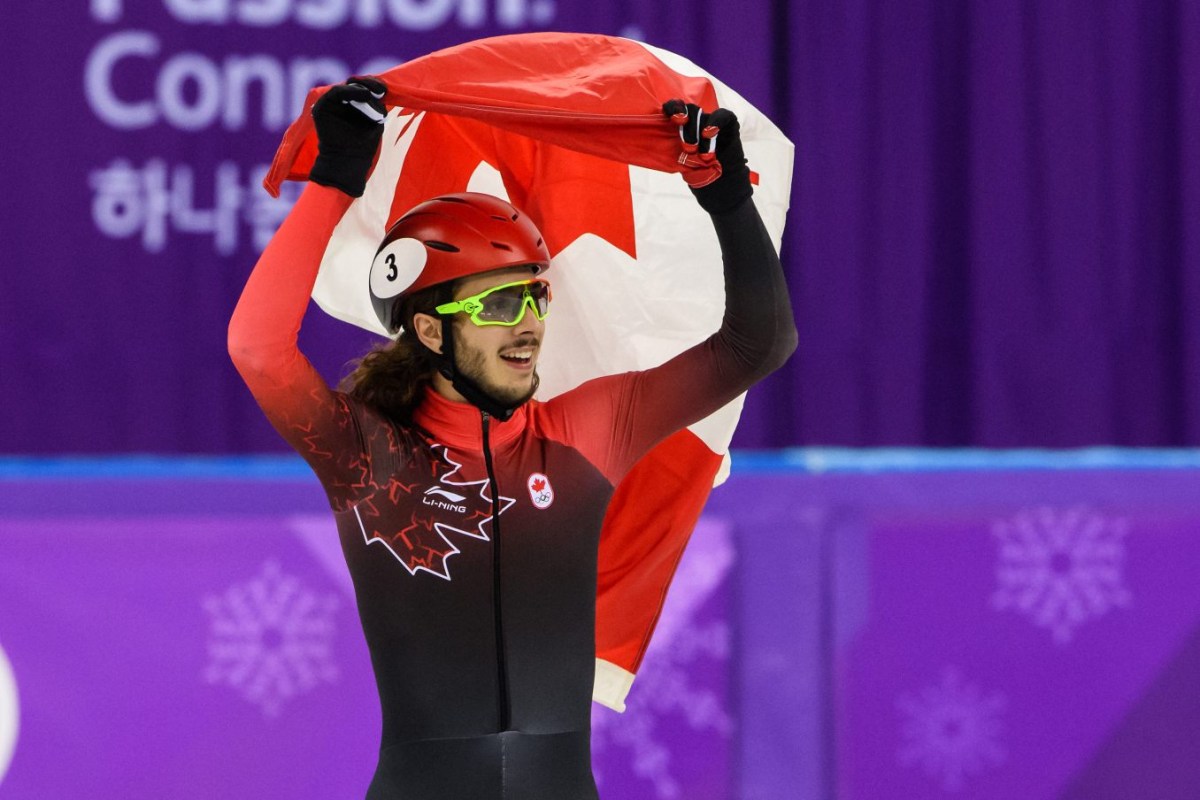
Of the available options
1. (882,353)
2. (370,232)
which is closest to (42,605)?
(370,232)

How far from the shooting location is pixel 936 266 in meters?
4.23

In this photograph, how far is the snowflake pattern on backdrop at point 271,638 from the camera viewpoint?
3400 millimetres

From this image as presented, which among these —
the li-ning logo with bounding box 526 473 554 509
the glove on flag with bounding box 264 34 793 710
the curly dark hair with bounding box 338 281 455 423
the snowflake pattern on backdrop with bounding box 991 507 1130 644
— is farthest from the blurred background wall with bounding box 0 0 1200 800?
the li-ning logo with bounding box 526 473 554 509

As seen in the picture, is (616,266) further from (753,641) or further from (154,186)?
(154,186)

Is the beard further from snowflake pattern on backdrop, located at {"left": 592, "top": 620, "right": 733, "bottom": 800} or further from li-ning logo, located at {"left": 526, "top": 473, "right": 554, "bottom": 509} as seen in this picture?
snowflake pattern on backdrop, located at {"left": 592, "top": 620, "right": 733, "bottom": 800}

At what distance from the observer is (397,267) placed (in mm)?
2385

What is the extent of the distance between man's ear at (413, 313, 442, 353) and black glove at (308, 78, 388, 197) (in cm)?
24

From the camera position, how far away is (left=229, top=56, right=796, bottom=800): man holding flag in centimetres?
233

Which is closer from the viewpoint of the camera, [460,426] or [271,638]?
[460,426]

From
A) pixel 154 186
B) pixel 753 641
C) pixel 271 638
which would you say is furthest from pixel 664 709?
pixel 154 186

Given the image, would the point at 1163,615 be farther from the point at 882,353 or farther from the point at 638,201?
the point at 638,201

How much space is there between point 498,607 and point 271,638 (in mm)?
1192

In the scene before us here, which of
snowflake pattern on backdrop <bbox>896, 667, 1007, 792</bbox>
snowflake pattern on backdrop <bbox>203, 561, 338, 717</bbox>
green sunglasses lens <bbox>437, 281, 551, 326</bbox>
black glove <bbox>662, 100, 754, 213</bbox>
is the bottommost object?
snowflake pattern on backdrop <bbox>896, 667, 1007, 792</bbox>

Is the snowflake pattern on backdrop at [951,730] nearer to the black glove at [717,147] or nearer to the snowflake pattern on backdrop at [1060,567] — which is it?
the snowflake pattern on backdrop at [1060,567]
